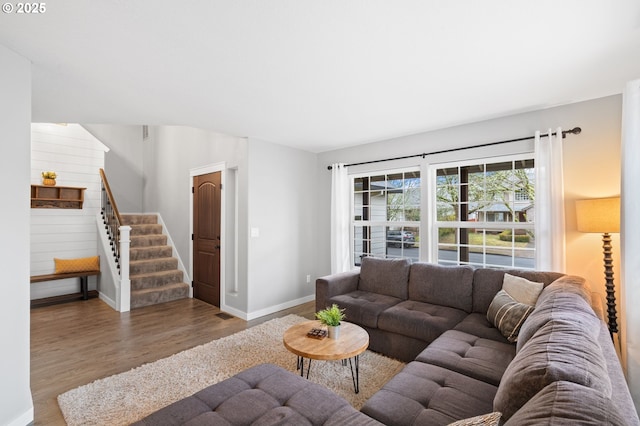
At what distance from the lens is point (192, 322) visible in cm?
388

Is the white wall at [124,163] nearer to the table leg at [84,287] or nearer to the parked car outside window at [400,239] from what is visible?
the table leg at [84,287]

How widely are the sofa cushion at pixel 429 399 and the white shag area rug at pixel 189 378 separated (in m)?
0.68

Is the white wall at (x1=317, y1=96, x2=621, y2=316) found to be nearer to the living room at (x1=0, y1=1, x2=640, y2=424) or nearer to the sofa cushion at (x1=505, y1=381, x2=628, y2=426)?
the living room at (x1=0, y1=1, x2=640, y2=424)

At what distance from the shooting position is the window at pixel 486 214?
3.28m

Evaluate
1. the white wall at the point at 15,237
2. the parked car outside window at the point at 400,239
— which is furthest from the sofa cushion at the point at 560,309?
the white wall at the point at 15,237

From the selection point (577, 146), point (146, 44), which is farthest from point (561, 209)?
point (146, 44)

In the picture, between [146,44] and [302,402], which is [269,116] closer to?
[146,44]

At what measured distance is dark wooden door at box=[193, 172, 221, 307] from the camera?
4641 millimetres

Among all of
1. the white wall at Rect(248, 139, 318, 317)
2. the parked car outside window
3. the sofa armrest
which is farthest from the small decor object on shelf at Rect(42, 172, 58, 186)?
the parked car outside window

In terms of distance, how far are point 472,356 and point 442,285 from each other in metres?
1.18

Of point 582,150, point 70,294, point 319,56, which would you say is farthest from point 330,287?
point 70,294

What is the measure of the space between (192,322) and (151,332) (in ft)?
1.61

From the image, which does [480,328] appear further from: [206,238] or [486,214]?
[206,238]

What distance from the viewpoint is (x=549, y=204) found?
9.54 ft
